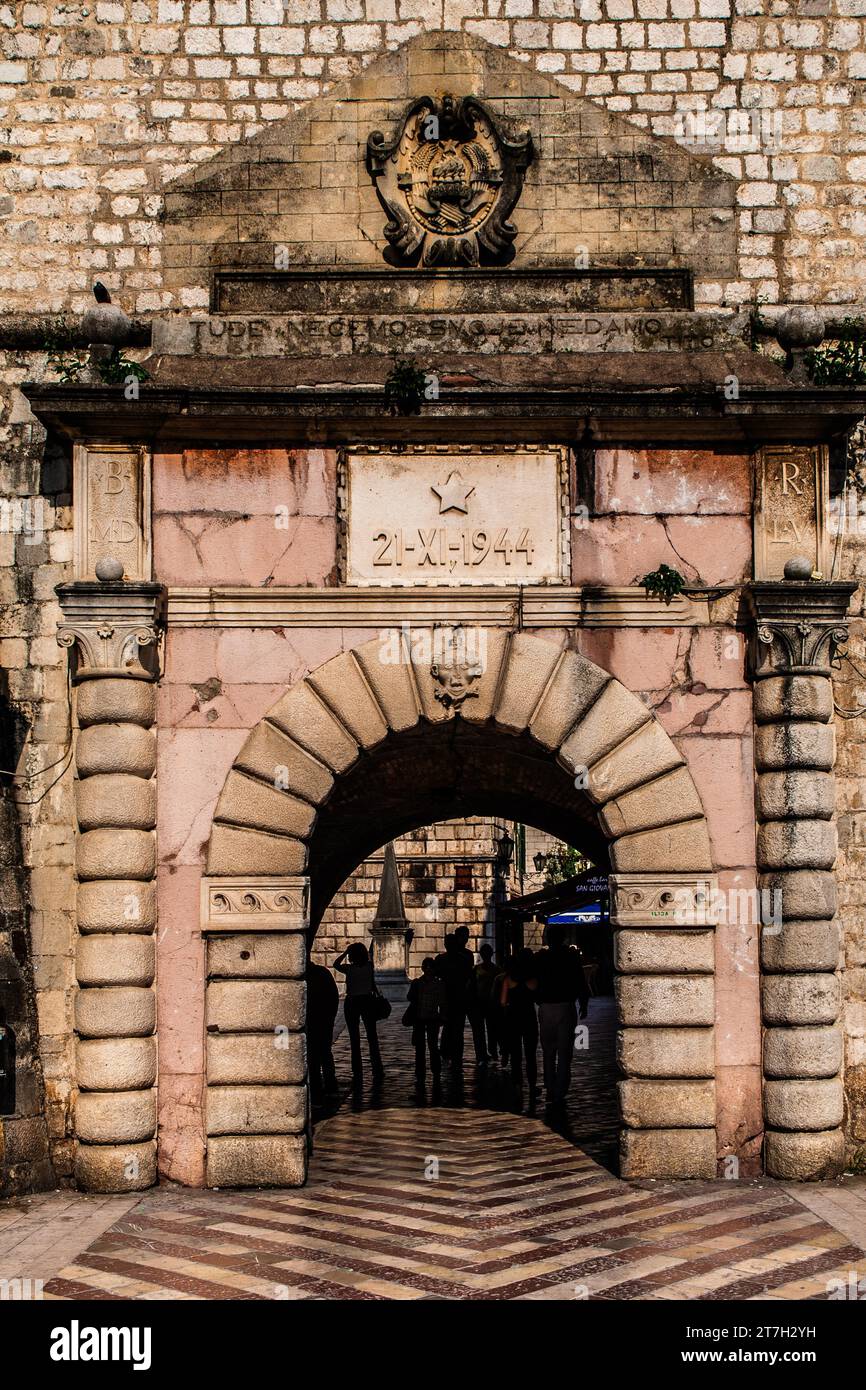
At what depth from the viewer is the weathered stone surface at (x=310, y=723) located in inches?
374

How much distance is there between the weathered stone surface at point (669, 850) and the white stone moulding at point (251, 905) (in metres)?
2.03

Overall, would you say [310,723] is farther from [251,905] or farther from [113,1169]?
[113,1169]

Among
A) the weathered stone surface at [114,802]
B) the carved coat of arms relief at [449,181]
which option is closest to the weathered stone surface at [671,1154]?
the weathered stone surface at [114,802]

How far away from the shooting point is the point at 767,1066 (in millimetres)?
9273

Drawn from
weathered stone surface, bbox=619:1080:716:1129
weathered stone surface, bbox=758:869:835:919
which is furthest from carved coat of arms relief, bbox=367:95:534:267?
weathered stone surface, bbox=619:1080:716:1129

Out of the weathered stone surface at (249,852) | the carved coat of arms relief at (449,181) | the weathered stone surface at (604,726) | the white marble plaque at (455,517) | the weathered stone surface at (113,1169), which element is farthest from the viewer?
the carved coat of arms relief at (449,181)

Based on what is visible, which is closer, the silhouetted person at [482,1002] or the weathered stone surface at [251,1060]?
the weathered stone surface at [251,1060]

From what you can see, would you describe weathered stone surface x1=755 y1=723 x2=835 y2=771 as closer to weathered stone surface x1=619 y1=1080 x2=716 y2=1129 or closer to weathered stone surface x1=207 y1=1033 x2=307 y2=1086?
weathered stone surface x1=619 y1=1080 x2=716 y2=1129

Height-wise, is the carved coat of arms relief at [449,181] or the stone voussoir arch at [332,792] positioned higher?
the carved coat of arms relief at [449,181]

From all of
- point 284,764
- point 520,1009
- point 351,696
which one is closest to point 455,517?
point 351,696

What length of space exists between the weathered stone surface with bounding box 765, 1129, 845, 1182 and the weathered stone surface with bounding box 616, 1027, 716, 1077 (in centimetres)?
60

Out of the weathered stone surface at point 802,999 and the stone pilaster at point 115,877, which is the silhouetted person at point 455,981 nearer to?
the weathered stone surface at point 802,999

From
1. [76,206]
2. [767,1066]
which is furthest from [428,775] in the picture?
[76,206]

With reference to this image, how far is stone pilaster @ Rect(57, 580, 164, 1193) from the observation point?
909cm
